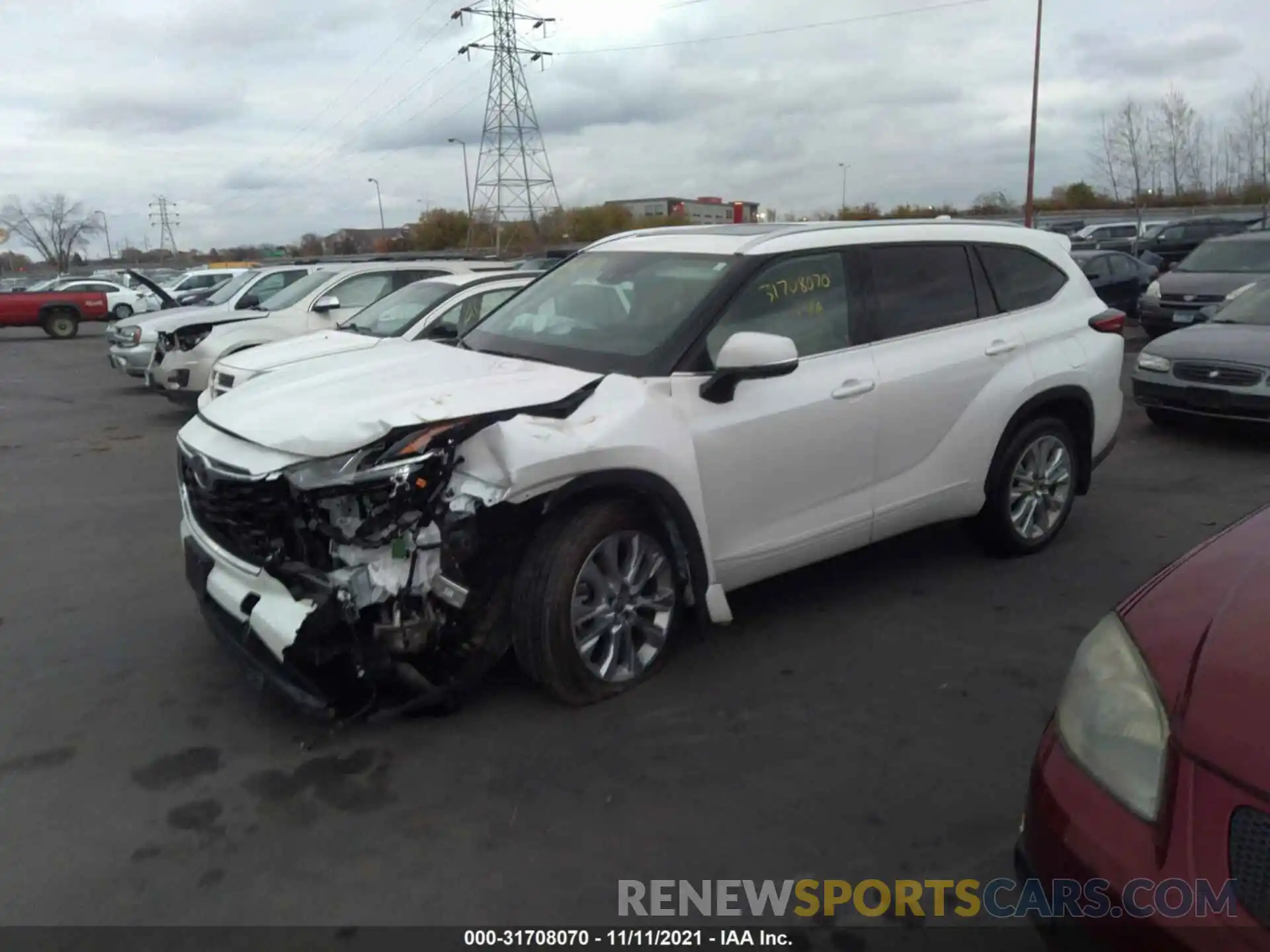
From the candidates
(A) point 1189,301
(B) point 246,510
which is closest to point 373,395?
(B) point 246,510

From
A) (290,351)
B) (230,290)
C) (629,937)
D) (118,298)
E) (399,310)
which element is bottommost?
(629,937)

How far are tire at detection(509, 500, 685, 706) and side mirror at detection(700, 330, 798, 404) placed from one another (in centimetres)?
60

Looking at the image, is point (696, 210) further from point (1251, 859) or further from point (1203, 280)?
point (1251, 859)

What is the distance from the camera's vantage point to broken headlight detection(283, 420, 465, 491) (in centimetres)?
337

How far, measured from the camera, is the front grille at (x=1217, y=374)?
7.88 meters

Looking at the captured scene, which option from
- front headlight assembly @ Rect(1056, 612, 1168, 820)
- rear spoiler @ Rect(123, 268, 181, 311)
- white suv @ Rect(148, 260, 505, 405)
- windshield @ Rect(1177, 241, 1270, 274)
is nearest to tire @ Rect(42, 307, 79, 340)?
rear spoiler @ Rect(123, 268, 181, 311)

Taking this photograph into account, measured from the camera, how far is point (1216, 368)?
8141mm

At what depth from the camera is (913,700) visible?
3.92 m

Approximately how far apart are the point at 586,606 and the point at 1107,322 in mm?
3680

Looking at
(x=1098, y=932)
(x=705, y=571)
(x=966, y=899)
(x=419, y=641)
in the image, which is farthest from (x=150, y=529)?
(x=1098, y=932)

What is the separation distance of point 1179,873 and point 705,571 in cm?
229

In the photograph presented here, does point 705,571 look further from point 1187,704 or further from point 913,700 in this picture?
point 1187,704

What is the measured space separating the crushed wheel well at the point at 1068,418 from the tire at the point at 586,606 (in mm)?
2116

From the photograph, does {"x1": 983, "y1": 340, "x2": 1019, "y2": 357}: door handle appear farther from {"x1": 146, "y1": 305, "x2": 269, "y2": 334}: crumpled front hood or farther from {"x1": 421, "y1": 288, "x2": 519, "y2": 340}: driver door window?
{"x1": 146, "y1": 305, "x2": 269, "y2": 334}: crumpled front hood
